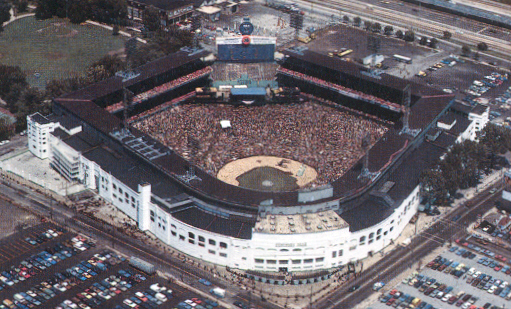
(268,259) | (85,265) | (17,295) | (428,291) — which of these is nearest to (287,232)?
(268,259)

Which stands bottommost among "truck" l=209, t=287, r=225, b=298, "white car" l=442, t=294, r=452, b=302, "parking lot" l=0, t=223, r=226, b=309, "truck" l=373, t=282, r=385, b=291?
"parking lot" l=0, t=223, r=226, b=309

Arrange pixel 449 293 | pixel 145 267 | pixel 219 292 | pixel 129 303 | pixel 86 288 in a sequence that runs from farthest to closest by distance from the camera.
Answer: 1. pixel 145 267
2. pixel 449 293
3. pixel 219 292
4. pixel 86 288
5. pixel 129 303

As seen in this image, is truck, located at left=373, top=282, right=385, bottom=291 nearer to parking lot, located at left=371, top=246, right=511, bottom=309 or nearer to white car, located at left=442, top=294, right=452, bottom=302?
parking lot, located at left=371, top=246, right=511, bottom=309

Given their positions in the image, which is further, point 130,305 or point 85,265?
point 85,265

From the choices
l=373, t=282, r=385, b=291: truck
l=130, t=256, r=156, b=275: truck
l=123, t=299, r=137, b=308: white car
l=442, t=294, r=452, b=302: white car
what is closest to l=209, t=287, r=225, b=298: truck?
l=130, t=256, r=156, b=275: truck

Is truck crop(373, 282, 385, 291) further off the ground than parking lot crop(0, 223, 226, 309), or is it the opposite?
truck crop(373, 282, 385, 291)

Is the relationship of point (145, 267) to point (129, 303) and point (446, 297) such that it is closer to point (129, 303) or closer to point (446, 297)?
point (129, 303)

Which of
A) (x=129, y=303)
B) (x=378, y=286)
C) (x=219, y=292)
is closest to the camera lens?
(x=129, y=303)

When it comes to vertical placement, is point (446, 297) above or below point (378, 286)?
above

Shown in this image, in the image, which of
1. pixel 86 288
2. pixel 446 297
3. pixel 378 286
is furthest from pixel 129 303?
pixel 446 297

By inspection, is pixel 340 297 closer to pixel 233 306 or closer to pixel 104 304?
pixel 233 306

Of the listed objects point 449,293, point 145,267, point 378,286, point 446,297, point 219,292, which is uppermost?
point 446,297
